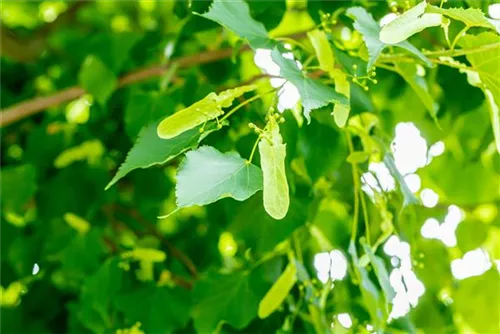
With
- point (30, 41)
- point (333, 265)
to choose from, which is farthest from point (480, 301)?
point (30, 41)

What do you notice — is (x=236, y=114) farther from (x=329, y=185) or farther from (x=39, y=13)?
(x=39, y=13)

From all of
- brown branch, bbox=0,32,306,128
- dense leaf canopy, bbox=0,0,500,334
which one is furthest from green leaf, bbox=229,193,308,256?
brown branch, bbox=0,32,306,128

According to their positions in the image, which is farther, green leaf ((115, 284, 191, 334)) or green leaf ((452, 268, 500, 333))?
green leaf ((452, 268, 500, 333))

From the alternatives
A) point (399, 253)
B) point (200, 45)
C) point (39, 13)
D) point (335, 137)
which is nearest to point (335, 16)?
point (335, 137)

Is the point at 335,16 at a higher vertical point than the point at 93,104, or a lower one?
higher

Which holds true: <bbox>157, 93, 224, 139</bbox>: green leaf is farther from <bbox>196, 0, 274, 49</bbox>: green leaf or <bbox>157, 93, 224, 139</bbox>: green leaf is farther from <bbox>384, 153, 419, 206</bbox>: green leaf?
<bbox>384, 153, 419, 206</bbox>: green leaf

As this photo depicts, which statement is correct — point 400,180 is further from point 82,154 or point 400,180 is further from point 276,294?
point 82,154
